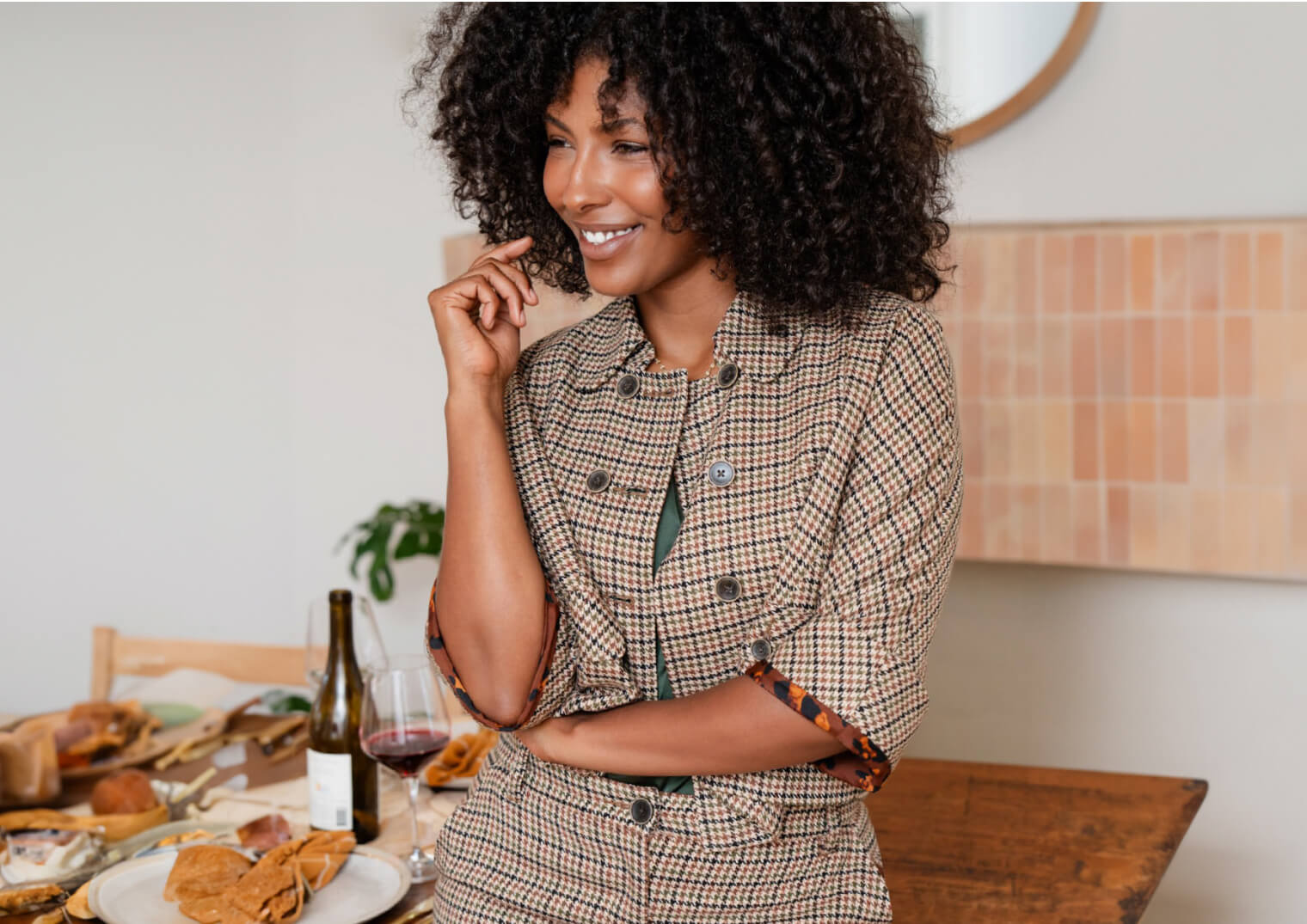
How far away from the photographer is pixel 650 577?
134 cm

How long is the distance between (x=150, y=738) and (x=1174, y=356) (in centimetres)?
190

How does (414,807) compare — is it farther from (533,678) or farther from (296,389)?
(296,389)

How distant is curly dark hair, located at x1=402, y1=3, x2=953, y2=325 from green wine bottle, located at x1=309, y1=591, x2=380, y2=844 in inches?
28.4

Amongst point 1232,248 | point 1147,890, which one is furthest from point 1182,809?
point 1232,248

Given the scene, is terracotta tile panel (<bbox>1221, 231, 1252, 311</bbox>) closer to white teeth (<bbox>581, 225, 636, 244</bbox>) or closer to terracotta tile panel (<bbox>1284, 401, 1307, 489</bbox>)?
terracotta tile panel (<bbox>1284, 401, 1307, 489</bbox>)

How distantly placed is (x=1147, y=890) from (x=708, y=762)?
1.97 ft

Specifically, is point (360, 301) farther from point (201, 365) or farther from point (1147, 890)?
point (1147, 890)

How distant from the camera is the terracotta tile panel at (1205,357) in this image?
2.42m

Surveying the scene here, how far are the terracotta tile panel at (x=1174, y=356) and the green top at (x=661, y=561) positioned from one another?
4.73 ft

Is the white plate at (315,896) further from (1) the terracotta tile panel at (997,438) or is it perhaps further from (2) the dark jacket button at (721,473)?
(1) the terracotta tile panel at (997,438)

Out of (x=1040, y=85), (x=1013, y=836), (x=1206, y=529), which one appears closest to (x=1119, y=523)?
(x=1206, y=529)

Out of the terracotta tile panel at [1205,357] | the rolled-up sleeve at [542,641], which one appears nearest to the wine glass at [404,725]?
the rolled-up sleeve at [542,641]

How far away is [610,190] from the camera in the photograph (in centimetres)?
136

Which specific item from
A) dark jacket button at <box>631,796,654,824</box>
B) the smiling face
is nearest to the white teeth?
the smiling face
